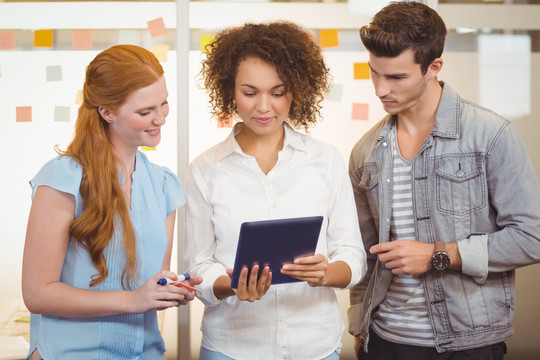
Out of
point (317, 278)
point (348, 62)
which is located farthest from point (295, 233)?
point (348, 62)

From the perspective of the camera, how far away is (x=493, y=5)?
334cm

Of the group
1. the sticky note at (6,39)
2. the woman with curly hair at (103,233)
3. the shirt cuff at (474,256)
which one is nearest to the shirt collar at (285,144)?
the woman with curly hair at (103,233)

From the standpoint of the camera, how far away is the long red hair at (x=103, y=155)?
1583 mm

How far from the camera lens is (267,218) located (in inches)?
71.7

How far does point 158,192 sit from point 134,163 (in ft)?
0.33

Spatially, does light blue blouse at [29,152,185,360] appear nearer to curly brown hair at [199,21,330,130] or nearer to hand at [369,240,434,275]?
curly brown hair at [199,21,330,130]

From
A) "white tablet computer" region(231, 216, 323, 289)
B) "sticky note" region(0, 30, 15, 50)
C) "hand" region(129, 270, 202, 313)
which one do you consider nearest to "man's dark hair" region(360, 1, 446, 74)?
"white tablet computer" region(231, 216, 323, 289)

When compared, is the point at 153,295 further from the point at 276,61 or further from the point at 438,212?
the point at 438,212

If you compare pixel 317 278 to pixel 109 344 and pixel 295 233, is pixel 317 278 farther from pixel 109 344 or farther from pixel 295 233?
pixel 109 344

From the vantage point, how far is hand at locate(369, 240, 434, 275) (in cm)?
189

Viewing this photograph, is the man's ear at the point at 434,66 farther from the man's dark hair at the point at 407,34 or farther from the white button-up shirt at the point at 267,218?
the white button-up shirt at the point at 267,218

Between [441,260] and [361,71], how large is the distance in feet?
5.29

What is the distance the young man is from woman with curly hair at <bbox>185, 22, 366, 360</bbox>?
0.18 metres

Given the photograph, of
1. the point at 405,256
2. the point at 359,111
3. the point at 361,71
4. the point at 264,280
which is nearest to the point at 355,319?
the point at 405,256
